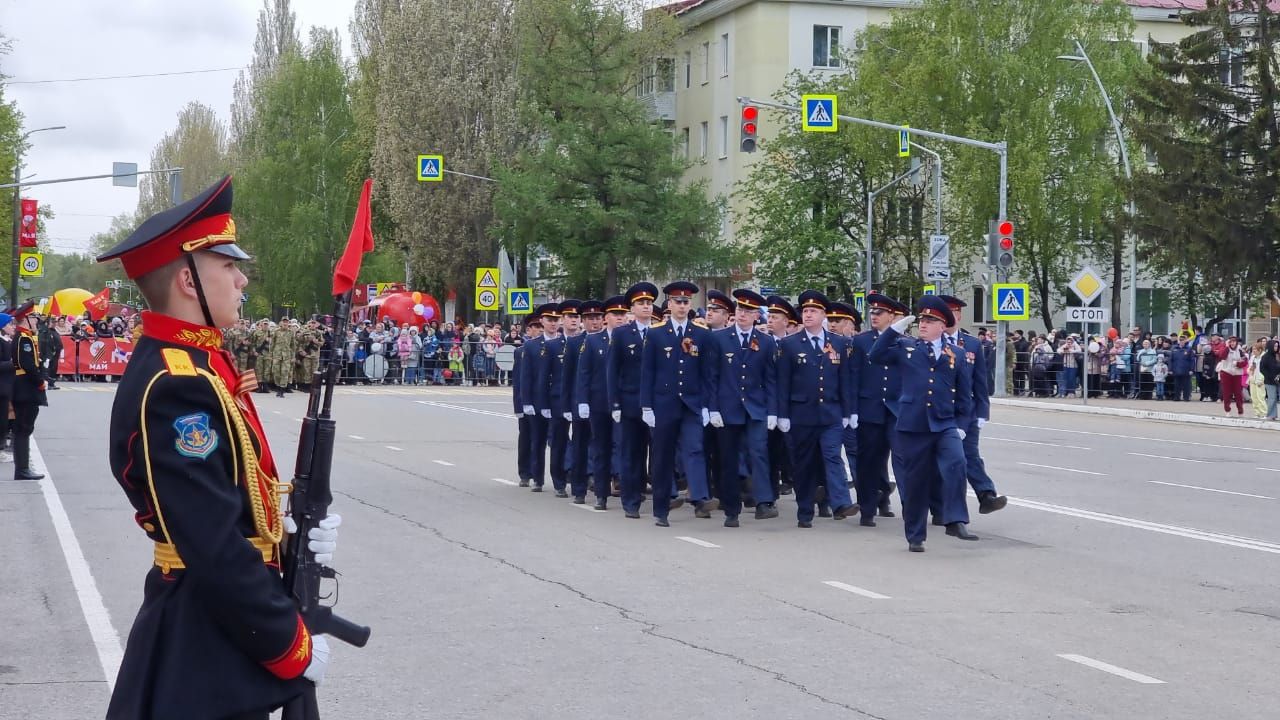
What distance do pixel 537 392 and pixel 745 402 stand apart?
3369mm

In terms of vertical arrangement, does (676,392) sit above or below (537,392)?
above

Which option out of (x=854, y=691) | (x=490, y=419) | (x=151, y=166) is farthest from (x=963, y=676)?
(x=151, y=166)

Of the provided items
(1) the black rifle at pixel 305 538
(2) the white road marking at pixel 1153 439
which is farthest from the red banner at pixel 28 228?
(1) the black rifle at pixel 305 538

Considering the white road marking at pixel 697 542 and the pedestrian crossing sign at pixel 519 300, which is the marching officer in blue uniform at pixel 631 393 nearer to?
the white road marking at pixel 697 542

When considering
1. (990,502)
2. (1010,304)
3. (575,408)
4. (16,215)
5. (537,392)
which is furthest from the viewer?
(16,215)

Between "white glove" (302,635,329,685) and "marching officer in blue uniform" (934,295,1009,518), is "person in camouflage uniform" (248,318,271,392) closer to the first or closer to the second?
"marching officer in blue uniform" (934,295,1009,518)

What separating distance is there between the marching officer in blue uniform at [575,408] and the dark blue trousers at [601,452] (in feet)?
1.27

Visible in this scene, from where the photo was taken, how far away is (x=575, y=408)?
1570cm

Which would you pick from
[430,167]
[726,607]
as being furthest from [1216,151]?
[726,607]

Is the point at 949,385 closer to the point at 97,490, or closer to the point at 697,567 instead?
the point at 697,567

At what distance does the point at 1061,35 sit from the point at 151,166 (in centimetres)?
8125

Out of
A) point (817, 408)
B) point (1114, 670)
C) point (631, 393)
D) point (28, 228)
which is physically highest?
point (28, 228)

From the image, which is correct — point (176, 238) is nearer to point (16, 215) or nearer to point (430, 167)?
point (430, 167)

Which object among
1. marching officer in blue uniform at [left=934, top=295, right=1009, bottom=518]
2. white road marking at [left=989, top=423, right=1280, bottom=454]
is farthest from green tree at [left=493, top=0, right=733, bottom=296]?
marching officer in blue uniform at [left=934, top=295, right=1009, bottom=518]
